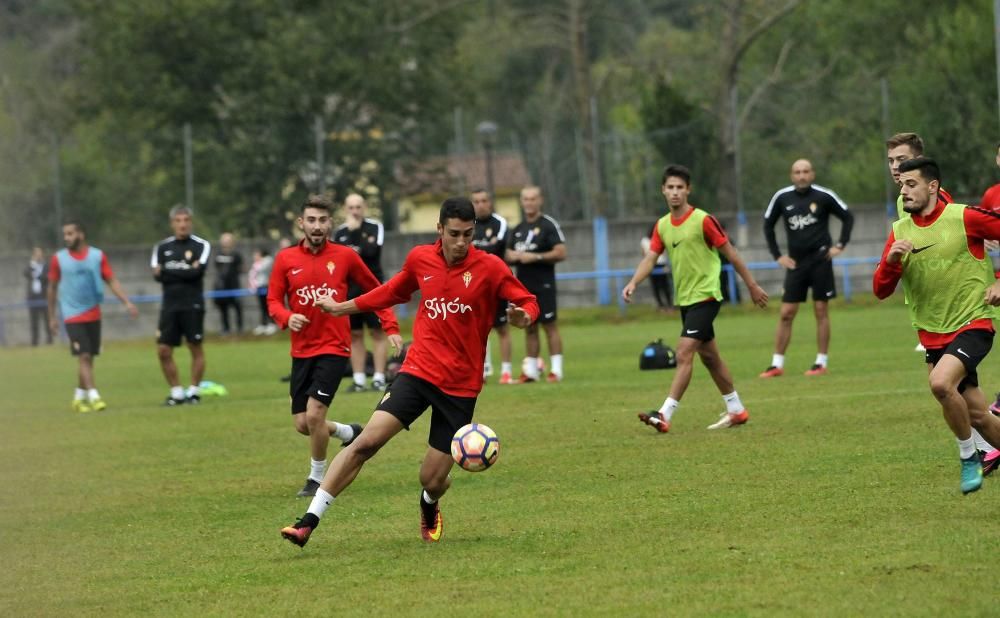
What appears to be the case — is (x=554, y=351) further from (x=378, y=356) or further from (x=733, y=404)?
(x=733, y=404)

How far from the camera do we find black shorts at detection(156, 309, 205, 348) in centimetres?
1867

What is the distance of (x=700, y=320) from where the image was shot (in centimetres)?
1286

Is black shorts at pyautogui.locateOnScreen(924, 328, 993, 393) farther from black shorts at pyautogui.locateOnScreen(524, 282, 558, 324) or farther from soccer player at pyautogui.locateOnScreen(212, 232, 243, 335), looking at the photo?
soccer player at pyautogui.locateOnScreen(212, 232, 243, 335)

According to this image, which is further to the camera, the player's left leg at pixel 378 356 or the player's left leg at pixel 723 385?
the player's left leg at pixel 378 356

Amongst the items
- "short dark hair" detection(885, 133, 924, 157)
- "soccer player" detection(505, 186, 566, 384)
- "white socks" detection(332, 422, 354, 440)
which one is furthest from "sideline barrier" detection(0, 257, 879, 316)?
"short dark hair" detection(885, 133, 924, 157)

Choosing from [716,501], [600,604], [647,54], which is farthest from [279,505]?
[647,54]

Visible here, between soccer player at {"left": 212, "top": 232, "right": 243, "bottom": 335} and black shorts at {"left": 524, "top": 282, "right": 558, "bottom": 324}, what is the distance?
16.7 m

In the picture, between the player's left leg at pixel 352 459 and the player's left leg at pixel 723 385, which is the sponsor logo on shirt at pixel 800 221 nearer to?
the player's left leg at pixel 723 385

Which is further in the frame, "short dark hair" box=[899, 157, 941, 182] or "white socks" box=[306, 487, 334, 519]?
"short dark hair" box=[899, 157, 941, 182]

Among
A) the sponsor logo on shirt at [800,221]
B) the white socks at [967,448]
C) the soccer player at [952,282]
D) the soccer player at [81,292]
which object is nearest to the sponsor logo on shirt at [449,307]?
the soccer player at [952,282]

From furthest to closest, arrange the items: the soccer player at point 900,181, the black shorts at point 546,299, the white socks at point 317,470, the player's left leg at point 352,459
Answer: the black shorts at point 546,299
the white socks at point 317,470
the soccer player at point 900,181
the player's left leg at point 352,459

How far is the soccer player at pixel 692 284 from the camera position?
42.1 feet

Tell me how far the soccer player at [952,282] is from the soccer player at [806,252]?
27.1ft

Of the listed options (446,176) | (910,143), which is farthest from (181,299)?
(446,176)
